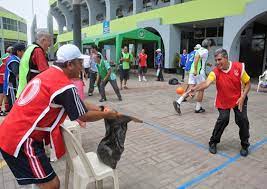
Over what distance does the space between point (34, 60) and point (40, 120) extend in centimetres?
192

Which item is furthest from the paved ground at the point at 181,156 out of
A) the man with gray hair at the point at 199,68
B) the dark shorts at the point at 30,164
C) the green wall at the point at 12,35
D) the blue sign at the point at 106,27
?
the green wall at the point at 12,35

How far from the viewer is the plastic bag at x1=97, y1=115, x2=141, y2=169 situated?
251cm

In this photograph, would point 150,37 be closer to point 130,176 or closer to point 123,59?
point 123,59

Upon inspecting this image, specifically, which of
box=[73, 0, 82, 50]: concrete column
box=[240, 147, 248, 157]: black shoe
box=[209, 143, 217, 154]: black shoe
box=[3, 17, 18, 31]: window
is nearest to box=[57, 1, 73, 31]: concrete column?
box=[3, 17, 18, 31]: window

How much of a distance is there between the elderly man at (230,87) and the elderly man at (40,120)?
2.49m

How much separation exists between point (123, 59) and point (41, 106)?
30.8 feet

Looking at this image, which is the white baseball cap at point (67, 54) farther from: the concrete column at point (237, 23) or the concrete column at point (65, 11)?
the concrete column at point (65, 11)

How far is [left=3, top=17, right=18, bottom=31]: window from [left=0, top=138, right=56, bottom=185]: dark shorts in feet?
167

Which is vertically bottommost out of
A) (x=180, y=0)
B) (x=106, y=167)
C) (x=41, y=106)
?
(x=106, y=167)

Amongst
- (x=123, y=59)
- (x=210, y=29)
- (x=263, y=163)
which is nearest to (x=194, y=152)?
(x=263, y=163)

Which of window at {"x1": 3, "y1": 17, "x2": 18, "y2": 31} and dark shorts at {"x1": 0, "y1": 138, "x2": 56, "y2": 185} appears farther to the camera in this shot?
window at {"x1": 3, "y1": 17, "x2": 18, "y2": 31}

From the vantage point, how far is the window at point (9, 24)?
46.3m

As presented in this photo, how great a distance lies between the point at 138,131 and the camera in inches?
211

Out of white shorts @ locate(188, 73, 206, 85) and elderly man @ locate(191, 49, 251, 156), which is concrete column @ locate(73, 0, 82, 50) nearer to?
white shorts @ locate(188, 73, 206, 85)
